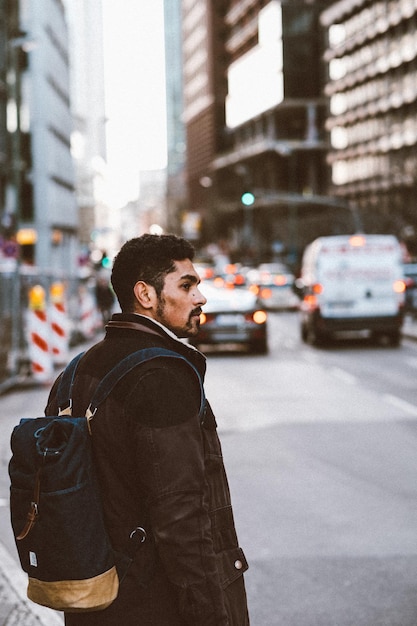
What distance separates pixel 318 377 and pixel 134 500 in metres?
15.6

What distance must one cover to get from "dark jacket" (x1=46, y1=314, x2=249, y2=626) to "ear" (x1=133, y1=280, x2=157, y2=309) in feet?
0.38

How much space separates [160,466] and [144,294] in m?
0.53

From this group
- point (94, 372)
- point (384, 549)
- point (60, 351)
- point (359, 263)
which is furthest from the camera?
point (359, 263)

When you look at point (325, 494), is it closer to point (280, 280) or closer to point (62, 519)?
point (62, 519)

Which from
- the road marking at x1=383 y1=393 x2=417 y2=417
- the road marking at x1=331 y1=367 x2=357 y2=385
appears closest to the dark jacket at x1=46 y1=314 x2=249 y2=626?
the road marking at x1=383 y1=393 x2=417 y2=417

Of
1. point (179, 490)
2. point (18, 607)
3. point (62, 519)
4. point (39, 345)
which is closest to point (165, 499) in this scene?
point (179, 490)

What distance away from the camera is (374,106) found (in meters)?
83.0

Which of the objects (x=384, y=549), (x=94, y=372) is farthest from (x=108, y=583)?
(x=384, y=549)

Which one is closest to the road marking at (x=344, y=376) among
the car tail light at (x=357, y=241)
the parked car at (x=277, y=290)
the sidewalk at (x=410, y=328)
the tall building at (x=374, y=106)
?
the car tail light at (x=357, y=241)

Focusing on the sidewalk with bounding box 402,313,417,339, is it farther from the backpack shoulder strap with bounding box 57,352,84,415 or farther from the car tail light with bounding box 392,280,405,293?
the backpack shoulder strap with bounding box 57,352,84,415

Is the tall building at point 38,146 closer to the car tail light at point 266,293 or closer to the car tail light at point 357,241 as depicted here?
the car tail light at point 266,293

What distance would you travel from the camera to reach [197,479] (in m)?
2.85

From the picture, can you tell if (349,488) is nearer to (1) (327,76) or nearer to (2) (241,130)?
(1) (327,76)

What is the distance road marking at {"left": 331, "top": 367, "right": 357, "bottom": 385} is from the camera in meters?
17.7
